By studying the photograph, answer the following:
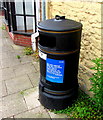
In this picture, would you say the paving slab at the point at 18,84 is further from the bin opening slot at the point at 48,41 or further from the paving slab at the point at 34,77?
the bin opening slot at the point at 48,41

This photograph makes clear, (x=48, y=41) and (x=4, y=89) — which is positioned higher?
(x=48, y=41)

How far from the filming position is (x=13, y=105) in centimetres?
310

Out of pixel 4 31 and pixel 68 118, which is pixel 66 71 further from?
pixel 4 31

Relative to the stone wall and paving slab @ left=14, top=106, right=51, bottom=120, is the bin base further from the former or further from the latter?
the stone wall

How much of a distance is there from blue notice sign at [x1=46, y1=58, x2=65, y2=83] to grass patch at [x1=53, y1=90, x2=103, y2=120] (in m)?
0.64

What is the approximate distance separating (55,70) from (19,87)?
140 cm

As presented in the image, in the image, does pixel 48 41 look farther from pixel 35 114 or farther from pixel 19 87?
pixel 19 87

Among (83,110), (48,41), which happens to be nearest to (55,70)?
(48,41)

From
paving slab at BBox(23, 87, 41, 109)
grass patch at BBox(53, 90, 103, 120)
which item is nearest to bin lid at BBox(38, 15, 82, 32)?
grass patch at BBox(53, 90, 103, 120)

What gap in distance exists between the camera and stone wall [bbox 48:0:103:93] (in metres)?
2.72

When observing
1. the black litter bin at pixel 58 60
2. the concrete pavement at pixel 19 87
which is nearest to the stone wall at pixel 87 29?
the black litter bin at pixel 58 60

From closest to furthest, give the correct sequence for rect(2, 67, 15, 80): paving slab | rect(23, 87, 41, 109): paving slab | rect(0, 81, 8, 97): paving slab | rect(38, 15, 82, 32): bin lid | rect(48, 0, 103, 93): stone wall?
rect(38, 15, 82, 32): bin lid → rect(48, 0, 103, 93): stone wall → rect(23, 87, 41, 109): paving slab → rect(0, 81, 8, 97): paving slab → rect(2, 67, 15, 80): paving slab

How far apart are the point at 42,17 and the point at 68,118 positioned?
10.2ft

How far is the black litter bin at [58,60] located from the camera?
2456mm
